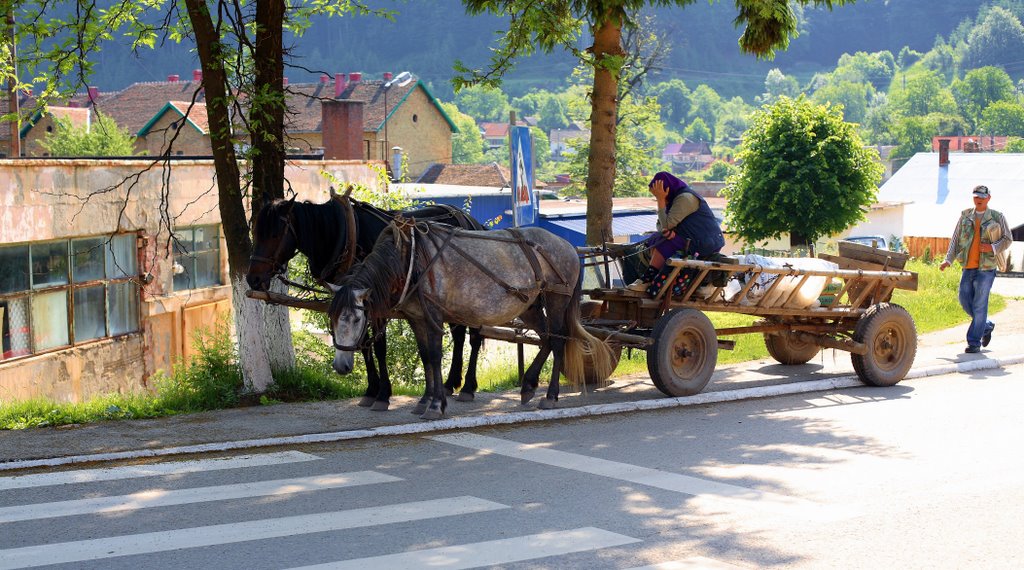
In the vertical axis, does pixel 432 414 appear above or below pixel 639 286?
below

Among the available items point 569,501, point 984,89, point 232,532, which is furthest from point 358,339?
point 984,89

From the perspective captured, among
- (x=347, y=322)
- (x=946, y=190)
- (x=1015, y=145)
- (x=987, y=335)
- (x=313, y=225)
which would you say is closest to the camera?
(x=347, y=322)

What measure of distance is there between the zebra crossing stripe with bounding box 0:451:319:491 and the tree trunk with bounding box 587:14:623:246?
6527mm

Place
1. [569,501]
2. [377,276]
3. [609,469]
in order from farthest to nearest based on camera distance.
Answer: [377,276]
[609,469]
[569,501]

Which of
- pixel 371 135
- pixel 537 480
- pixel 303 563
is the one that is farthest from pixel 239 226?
pixel 371 135

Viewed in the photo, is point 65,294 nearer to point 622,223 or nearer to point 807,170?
point 807,170

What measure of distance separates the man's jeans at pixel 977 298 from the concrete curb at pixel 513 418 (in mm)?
802

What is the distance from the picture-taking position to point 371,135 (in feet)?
257

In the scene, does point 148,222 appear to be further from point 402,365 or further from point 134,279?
point 402,365

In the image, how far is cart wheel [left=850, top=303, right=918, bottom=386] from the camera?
12383mm

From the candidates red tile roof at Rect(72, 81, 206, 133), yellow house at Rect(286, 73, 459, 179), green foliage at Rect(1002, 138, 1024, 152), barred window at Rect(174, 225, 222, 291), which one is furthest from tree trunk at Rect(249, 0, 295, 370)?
green foliage at Rect(1002, 138, 1024, 152)

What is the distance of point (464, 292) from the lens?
10375mm

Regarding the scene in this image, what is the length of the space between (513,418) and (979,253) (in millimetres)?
7256

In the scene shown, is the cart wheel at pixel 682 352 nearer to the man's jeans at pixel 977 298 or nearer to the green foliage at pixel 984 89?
the man's jeans at pixel 977 298
